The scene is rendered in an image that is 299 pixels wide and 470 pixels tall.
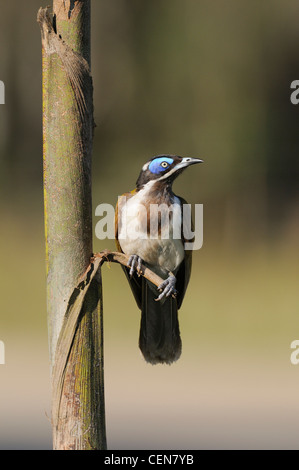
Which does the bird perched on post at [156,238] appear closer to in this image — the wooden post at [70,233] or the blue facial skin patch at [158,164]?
the blue facial skin patch at [158,164]

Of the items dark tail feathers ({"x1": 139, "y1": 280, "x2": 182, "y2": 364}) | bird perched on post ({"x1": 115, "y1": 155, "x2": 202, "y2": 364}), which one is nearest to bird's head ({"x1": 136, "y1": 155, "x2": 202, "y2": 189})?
bird perched on post ({"x1": 115, "y1": 155, "x2": 202, "y2": 364})

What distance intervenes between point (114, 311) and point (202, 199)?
0.69 metres

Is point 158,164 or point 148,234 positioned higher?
point 158,164

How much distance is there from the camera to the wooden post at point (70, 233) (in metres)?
0.77

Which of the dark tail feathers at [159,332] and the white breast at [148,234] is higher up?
the white breast at [148,234]

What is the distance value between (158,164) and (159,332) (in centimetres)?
38

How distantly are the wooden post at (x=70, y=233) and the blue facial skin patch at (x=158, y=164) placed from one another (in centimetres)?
53

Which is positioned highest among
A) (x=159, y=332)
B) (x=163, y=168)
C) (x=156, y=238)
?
(x=163, y=168)

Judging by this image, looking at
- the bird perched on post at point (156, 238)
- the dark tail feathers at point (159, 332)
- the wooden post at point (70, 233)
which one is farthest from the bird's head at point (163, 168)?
the wooden post at point (70, 233)

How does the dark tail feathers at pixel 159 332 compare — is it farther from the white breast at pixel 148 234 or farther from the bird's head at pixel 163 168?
the bird's head at pixel 163 168

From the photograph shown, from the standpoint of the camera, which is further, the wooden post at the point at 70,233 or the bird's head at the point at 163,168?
the bird's head at the point at 163,168

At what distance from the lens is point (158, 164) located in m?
1.35

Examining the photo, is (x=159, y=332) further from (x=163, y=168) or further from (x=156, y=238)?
(x=163, y=168)

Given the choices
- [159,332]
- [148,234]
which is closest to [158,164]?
[148,234]
